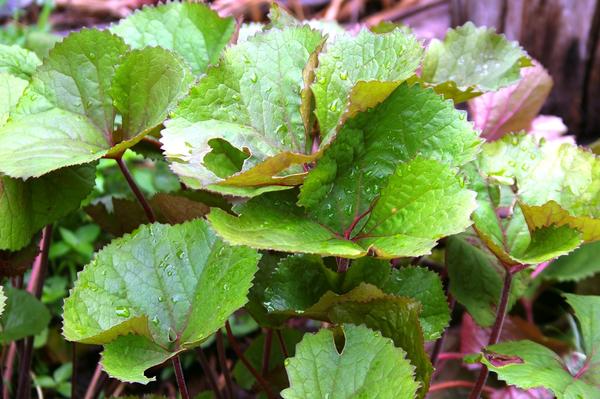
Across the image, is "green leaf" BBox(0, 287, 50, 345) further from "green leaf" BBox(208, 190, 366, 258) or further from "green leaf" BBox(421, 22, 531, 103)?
"green leaf" BBox(421, 22, 531, 103)

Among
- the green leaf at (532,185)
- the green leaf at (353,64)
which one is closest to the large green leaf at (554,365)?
the green leaf at (532,185)

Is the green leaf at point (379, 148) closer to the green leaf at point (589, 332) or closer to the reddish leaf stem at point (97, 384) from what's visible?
the green leaf at point (589, 332)

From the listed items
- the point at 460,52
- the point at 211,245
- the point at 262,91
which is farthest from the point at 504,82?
the point at 211,245

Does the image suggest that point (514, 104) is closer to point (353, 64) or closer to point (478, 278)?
point (478, 278)

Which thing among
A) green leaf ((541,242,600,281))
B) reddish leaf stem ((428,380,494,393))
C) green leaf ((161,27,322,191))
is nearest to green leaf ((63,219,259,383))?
green leaf ((161,27,322,191))

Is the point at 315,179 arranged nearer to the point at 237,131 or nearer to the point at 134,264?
the point at 237,131
